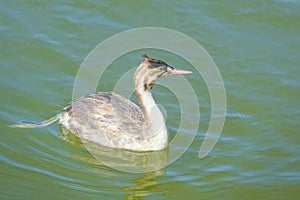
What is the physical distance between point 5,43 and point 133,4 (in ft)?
9.05

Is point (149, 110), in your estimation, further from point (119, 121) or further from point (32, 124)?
point (32, 124)

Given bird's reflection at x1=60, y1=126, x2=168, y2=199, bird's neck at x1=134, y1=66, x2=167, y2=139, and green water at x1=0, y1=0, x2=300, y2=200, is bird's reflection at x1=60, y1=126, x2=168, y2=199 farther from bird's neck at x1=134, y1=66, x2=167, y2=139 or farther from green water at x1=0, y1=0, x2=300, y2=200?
bird's neck at x1=134, y1=66, x2=167, y2=139

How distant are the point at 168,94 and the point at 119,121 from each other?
1.55 m

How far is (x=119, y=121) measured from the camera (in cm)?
957

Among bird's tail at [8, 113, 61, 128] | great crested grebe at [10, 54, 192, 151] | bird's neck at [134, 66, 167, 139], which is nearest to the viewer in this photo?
bird's neck at [134, 66, 167, 139]

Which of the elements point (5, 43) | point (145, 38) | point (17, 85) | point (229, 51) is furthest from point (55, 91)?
point (229, 51)

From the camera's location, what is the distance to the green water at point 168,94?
8531mm

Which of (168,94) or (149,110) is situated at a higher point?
(168,94)

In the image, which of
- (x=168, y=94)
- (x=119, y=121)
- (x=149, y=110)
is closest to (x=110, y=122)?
(x=119, y=121)

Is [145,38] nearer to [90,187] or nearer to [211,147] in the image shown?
[211,147]

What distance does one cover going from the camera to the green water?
853cm

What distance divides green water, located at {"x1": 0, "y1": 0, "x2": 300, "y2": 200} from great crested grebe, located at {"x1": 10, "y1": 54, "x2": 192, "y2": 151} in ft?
0.96

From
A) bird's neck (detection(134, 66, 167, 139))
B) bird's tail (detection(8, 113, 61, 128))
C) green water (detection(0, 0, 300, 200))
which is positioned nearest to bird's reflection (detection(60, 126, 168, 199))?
green water (detection(0, 0, 300, 200))

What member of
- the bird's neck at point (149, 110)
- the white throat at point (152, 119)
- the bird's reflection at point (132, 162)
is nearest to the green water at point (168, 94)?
the bird's reflection at point (132, 162)
